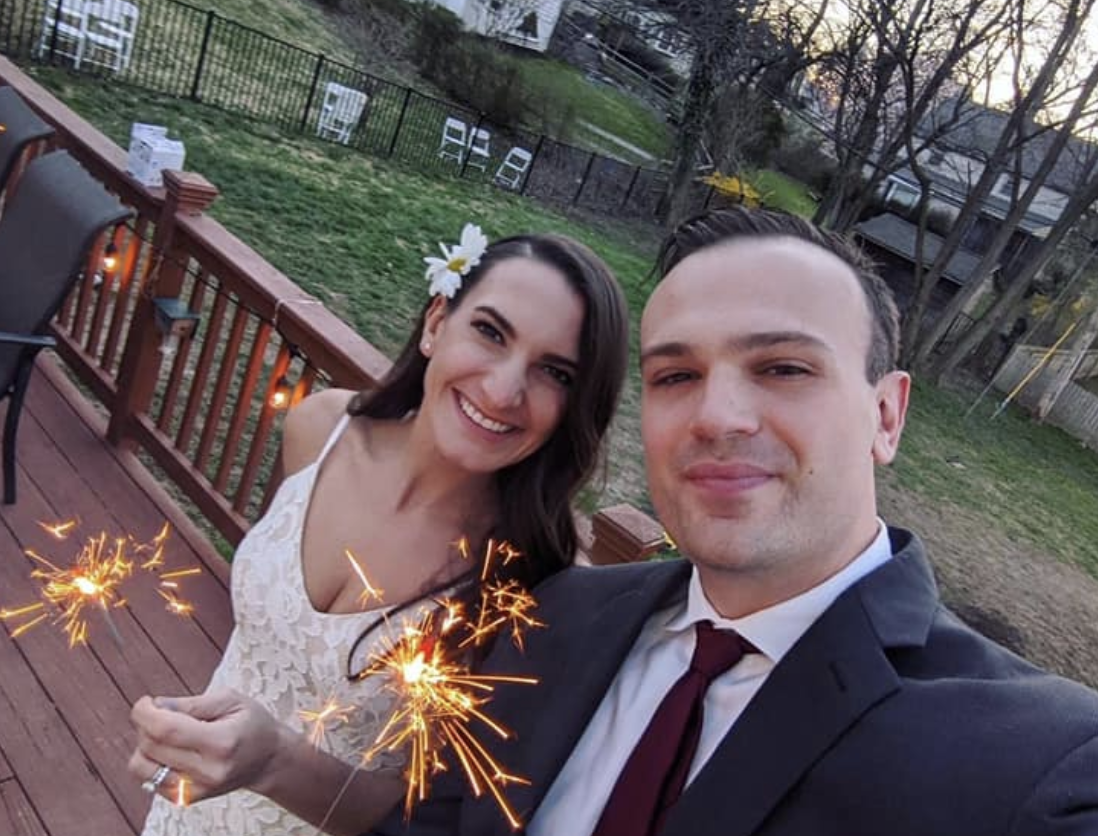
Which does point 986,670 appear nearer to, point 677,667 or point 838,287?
point 677,667

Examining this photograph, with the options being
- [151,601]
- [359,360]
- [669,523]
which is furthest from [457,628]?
[151,601]

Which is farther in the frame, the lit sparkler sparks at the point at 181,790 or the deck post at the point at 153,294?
A: the deck post at the point at 153,294

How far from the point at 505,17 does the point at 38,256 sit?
2508 centimetres

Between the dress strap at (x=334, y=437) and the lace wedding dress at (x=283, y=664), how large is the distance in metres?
0.08

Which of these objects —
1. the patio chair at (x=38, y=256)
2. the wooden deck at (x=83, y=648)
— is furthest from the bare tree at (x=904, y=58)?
the wooden deck at (x=83, y=648)

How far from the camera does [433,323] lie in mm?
1938

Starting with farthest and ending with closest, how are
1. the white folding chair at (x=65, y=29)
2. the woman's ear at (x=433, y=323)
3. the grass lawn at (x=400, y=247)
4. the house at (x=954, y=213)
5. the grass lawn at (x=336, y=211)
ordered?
the house at (x=954, y=213) → the white folding chair at (x=65, y=29) → the grass lawn at (x=400, y=247) → the grass lawn at (x=336, y=211) → the woman's ear at (x=433, y=323)

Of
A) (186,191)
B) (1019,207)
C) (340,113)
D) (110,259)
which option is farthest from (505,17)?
(186,191)

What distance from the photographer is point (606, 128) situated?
24547 mm

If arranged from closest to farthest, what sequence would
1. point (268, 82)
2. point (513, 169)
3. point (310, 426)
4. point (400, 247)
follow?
1. point (310, 426)
2. point (400, 247)
3. point (268, 82)
4. point (513, 169)

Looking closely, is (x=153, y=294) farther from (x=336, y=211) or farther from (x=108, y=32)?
(x=108, y=32)

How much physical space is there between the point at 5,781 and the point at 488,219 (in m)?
11.1

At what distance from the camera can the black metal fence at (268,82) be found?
420 inches

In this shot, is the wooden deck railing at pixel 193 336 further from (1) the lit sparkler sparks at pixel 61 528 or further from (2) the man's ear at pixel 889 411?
(2) the man's ear at pixel 889 411
